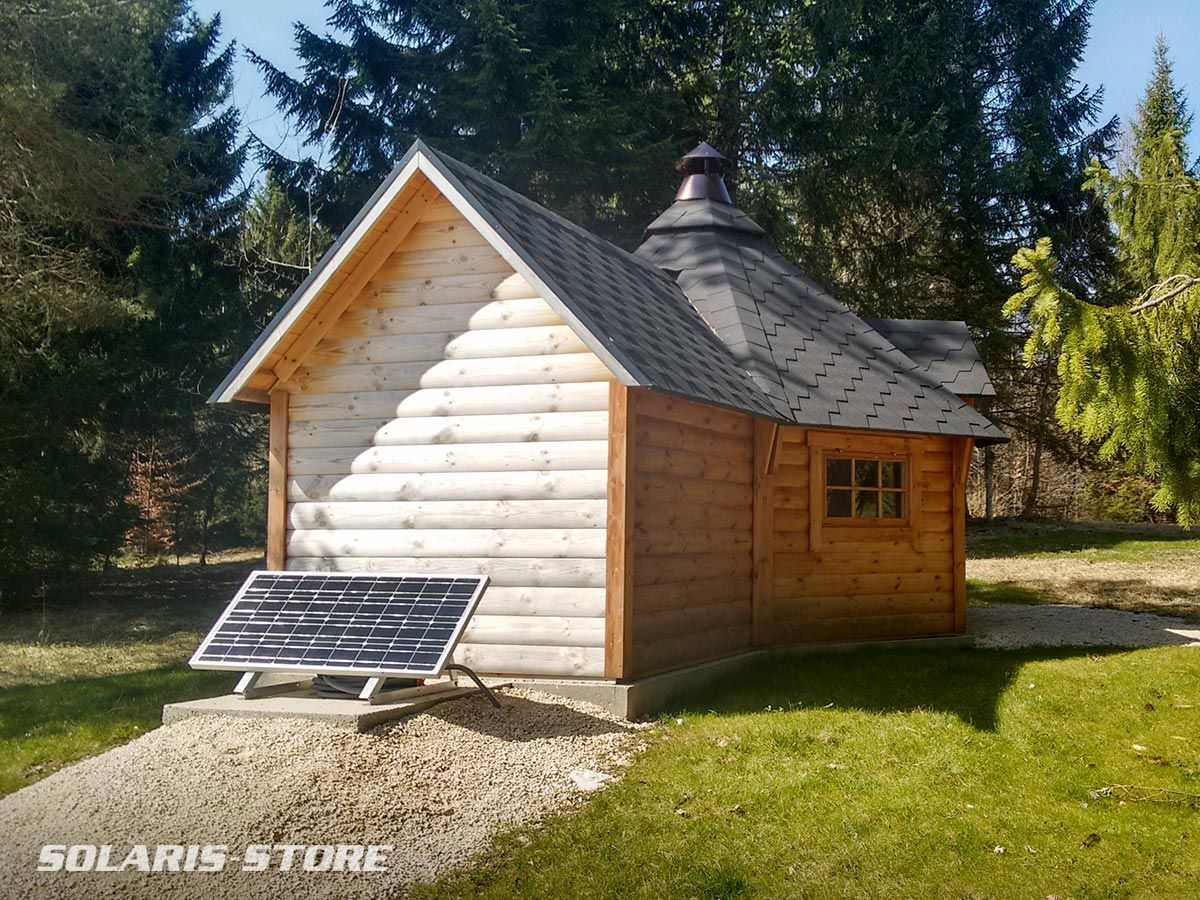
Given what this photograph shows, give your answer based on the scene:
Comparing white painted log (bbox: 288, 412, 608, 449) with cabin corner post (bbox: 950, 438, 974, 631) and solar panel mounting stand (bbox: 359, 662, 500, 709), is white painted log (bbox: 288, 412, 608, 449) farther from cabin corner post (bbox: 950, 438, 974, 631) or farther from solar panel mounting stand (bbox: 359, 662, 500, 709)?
cabin corner post (bbox: 950, 438, 974, 631)

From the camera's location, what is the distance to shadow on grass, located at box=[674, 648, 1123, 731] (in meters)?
9.00

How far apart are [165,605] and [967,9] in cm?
2057

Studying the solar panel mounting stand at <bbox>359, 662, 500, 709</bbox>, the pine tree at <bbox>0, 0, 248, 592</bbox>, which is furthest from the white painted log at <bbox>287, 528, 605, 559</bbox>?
the pine tree at <bbox>0, 0, 248, 592</bbox>

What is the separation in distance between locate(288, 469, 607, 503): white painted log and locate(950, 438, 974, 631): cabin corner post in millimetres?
5807

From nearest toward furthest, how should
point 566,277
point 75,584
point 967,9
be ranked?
1. point 566,277
2. point 75,584
3. point 967,9

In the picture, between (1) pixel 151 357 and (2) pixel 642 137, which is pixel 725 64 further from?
(1) pixel 151 357

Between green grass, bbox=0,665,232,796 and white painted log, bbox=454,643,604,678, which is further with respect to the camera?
white painted log, bbox=454,643,604,678

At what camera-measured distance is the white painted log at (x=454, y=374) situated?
8992 millimetres

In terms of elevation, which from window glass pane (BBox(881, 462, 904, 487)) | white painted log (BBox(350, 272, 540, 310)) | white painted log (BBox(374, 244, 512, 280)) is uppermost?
Answer: white painted log (BBox(374, 244, 512, 280))

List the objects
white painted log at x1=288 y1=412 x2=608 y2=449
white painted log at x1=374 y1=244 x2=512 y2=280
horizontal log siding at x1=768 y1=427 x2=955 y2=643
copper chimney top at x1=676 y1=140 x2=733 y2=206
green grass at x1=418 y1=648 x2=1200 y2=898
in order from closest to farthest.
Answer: green grass at x1=418 y1=648 x2=1200 y2=898, white painted log at x1=288 y1=412 x2=608 y2=449, white painted log at x1=374 y1=244 x2=512 y2=280, horizontal log siding at x1=768 y1=427 x2=955 y2=643, copper chimney top at x1=676 y1=140 x2=733 y2=206

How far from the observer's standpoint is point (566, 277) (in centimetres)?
947

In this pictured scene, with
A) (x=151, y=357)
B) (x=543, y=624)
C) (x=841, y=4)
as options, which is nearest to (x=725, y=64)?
(x=841, y=4)

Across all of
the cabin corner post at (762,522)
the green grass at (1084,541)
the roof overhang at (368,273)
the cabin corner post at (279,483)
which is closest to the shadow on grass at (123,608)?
the cabin corner post at (279,483)

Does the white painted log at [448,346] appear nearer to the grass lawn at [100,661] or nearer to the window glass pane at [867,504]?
the grass lawn at [100,661]
